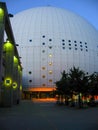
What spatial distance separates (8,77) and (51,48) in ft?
184

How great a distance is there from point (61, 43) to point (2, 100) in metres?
59.6

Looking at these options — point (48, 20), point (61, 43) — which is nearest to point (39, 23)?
point (48, 20)

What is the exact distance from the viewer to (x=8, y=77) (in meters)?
41.2

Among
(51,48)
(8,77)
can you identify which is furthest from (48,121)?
(51,48)

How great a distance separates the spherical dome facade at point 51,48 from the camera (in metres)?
96.4

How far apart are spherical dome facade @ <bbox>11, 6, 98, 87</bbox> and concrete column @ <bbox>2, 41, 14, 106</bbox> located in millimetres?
53959

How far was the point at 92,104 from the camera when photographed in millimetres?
39469

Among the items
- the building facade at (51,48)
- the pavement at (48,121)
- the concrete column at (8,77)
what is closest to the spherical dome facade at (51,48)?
the building facade at (51,48)

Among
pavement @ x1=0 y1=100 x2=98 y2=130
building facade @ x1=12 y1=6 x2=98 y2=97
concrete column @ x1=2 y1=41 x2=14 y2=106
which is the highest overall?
building facade @ x1=12 y1=6 x2=98 y2=97

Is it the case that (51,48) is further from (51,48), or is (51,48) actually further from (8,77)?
(8,77)

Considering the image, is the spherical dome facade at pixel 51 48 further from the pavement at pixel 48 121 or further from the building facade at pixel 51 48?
the pavement at pixel 48 121

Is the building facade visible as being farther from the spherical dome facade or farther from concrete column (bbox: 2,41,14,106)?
concrete column (bbox: 2,41,14,106)

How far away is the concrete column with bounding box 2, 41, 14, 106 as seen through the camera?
39.9 metres

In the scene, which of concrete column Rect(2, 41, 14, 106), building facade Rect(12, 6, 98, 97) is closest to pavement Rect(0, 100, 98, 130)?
concrete column Rect(2, 41, 14, 106)
